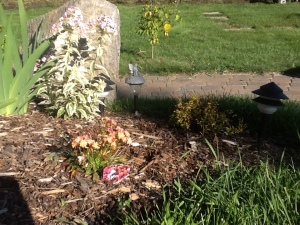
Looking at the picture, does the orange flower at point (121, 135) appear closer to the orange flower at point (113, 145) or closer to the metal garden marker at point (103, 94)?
the orange flower at point (113, 145)

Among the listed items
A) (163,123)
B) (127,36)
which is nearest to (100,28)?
(163,123)

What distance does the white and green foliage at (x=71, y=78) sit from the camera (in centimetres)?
403

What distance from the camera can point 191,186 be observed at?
295cm

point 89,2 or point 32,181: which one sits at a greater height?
point 89,2

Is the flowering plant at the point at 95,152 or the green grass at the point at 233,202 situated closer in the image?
the green grass at the point at 233,202

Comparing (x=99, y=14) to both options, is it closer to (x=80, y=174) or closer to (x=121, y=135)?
(x=121, y=135)

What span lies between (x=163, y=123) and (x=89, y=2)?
7.16ft

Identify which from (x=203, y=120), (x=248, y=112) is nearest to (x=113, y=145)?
(x=203, y=120)

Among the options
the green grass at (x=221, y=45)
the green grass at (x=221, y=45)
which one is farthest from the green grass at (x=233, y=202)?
the green grass at (x=221, y=45)

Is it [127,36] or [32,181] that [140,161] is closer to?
[32,181]

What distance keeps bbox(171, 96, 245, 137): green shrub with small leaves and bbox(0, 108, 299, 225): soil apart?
0.08 m

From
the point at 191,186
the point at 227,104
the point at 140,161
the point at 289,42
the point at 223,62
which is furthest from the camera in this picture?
the point at 289,42

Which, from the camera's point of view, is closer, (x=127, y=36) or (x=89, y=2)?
(x=89, y=2)

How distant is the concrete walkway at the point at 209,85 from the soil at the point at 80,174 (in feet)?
6.01
